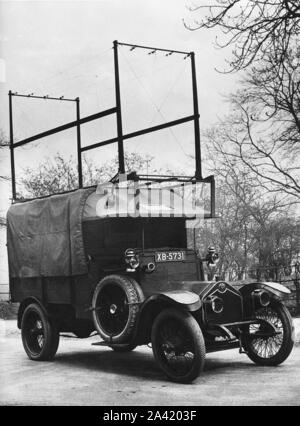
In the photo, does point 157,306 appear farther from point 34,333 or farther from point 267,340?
point 34,333

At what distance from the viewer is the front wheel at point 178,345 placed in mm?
7770

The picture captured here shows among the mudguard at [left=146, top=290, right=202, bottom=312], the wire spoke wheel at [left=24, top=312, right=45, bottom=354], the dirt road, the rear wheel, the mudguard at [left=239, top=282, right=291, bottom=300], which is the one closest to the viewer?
the dirt road

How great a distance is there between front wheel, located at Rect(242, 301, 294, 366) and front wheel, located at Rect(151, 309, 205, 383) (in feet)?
4.06

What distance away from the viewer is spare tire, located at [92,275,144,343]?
8.69m

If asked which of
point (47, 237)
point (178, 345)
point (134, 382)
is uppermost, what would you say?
point (47, 237)

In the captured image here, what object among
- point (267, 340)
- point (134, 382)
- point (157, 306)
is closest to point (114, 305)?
point (157, 306)

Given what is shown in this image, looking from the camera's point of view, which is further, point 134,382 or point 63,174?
point 63,174

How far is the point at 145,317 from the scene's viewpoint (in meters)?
8.59

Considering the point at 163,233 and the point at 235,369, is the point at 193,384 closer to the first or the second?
the point at 235,369

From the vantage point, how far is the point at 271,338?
9195mm

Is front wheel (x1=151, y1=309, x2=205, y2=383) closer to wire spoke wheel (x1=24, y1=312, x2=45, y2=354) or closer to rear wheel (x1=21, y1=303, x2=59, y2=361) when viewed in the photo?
rear wheel (x1=21, y1=303, x2=59, y2=361)

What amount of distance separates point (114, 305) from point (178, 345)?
137 centimetres

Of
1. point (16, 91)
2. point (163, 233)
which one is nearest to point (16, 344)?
point (163, 233)

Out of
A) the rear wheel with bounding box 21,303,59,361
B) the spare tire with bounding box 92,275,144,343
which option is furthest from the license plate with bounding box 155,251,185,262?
the rear wheel with bounding box 21,303,59,361
